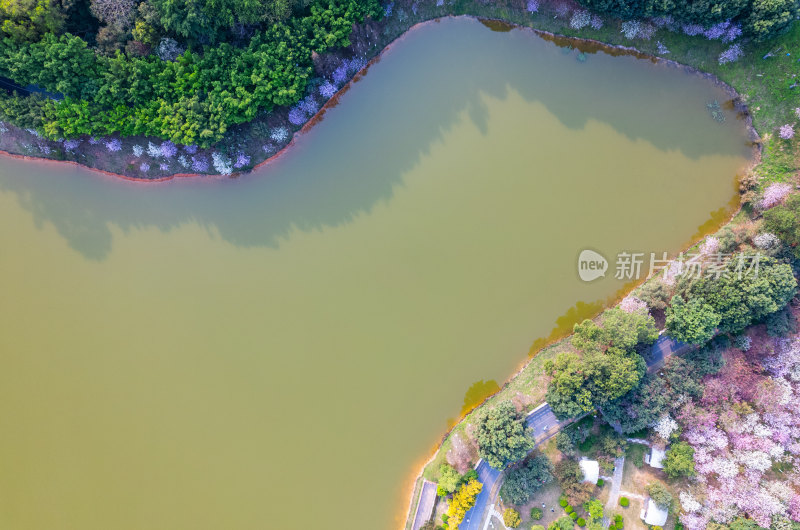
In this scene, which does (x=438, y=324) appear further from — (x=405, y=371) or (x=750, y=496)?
(x=750, y=496)

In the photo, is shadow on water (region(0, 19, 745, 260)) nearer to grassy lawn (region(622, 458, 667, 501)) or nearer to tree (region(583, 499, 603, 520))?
grassy lawn (region(622, 458, 667, 501))

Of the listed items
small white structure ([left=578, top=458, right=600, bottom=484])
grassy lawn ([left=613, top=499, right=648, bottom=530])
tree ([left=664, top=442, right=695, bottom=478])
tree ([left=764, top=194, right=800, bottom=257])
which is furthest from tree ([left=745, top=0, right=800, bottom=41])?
grassy lawn ([left=613, top=499, right=648, bottom=530])

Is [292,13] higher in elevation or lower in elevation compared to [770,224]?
higher

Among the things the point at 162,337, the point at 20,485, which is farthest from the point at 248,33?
the point at 20,485

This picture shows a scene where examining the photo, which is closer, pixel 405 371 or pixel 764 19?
pixel 764 19

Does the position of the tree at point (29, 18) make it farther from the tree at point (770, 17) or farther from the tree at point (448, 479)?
the tree at point (770, 17)
